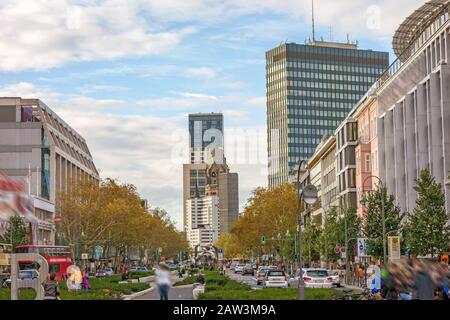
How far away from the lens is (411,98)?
9369 cm

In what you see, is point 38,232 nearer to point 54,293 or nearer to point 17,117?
point 17,117

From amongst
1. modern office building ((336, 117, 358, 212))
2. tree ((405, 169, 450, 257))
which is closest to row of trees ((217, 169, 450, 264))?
tree ((405, 169, 450, 257))

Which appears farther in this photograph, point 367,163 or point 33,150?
point 33,150

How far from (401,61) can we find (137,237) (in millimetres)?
60492

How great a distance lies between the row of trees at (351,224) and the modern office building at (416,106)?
4213 millimetres

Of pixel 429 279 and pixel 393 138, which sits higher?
pixel 393 138

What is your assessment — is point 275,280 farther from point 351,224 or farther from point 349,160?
point 349,160

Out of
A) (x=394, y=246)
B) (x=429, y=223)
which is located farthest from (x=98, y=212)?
(x=394, y=246)

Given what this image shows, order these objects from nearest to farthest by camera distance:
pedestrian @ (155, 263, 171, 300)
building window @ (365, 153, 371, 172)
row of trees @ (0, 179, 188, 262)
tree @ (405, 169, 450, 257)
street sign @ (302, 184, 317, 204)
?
pedestrian @ (155, 263, 171, 300), street sign @ (302, 184, 317, 204), tree @ (405, 169, 450, 257), row of trees @ (0, 179, 188, 262), building window @ (365, 153, 371, 172)

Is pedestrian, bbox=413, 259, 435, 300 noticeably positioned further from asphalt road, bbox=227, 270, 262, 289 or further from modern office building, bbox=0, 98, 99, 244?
modern office building, bbox=0, 98, 99, 244

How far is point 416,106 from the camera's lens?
90438mm

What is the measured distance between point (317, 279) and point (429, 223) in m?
10.5

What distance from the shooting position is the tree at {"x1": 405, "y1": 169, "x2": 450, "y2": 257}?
6619 cm
